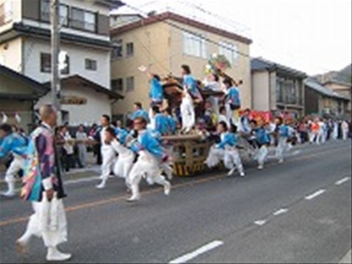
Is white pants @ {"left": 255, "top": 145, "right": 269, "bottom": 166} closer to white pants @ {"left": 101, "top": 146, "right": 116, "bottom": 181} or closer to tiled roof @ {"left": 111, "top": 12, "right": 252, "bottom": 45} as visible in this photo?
white pants @ {"left": 101, "top": 146, "right": 116, "bottom": 181}

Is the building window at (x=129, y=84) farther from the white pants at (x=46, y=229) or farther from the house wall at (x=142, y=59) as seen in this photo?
the white pants at (x=46, y=229)

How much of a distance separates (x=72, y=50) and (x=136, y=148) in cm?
1811

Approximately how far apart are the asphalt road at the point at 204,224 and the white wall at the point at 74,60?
544 inches

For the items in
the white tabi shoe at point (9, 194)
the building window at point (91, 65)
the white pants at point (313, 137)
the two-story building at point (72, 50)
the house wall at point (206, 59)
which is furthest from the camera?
the white pants at point (313, 137)

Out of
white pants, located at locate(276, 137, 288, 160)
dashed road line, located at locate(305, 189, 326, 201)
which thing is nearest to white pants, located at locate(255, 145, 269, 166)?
white pants, located at locate(276, 137, 288, 160)

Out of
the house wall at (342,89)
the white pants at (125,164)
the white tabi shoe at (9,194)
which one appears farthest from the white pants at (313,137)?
the house wall at (342,89)

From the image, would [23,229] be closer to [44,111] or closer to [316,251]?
[44,111]

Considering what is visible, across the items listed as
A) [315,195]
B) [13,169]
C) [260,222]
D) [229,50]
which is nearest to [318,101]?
[229,50]

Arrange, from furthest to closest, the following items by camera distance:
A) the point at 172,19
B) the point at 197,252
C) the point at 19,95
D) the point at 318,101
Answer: the point at 318,101, the point at 172,19, the point at 19,95, the point at 197,252

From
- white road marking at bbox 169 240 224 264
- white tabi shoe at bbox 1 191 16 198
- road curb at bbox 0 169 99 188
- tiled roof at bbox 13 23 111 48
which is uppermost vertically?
tiled roof at bbox 13 23 111 48

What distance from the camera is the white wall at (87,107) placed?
1033 inches

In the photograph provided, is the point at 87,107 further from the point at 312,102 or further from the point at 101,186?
the point at 312,102

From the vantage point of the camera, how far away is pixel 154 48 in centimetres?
3225

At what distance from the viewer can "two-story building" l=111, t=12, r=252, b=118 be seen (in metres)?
31.7
